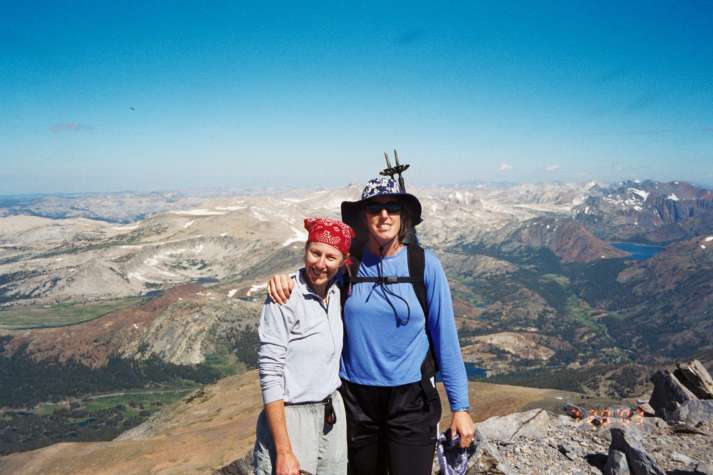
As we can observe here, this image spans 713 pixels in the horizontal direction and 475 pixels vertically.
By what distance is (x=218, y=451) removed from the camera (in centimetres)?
3803

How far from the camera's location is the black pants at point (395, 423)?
614cm

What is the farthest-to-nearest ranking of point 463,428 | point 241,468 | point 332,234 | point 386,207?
point 241,468
point 463,428
point 386,207
point 332,234

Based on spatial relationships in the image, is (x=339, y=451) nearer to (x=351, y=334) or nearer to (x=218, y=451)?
(x=351, y=334)

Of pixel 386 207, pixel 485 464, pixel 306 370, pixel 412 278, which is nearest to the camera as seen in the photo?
pixel 306 370

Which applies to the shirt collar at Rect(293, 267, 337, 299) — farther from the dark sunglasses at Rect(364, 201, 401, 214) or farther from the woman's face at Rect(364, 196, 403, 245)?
the dark sunglasses at Rect(364, 201, 401, 214)

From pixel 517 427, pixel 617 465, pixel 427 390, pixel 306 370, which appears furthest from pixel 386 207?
pixel 517 427

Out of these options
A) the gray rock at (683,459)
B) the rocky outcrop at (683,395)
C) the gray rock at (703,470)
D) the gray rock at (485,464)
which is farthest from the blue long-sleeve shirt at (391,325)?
the rocky outcrop at (683,395)

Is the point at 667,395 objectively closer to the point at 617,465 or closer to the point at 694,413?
the point at 694,413

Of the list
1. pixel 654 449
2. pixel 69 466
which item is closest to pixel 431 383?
pixel 654 449

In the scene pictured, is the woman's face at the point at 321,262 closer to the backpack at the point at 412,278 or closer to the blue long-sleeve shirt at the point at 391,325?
the backpack at the point at 412,278

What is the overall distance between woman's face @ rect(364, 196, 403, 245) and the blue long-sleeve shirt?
0.33 m

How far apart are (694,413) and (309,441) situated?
1663cm

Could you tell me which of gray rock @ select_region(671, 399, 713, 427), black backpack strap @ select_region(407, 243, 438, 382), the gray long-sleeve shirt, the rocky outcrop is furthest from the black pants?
the rocky outcrop

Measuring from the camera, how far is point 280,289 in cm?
554
